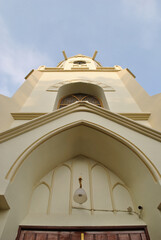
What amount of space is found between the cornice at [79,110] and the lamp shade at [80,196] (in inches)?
63.6

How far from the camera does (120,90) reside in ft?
22.5

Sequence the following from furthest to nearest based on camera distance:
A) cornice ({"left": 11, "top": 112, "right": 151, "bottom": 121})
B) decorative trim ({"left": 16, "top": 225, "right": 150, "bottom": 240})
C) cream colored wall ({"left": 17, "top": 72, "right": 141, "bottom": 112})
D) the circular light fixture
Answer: cream colored wall ({"left": 17, "top": 72, "right": 141, "bottom": 112}), cornice ({"left": 11, "top": 112, "right": 151, "bottom": 121}), the circular light fixture, decorative trim ({"left": 16, "top": 225, "right": 150, "bottom": 240})

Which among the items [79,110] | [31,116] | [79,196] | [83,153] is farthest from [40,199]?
[31,116]

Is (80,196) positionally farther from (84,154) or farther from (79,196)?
(84,154)

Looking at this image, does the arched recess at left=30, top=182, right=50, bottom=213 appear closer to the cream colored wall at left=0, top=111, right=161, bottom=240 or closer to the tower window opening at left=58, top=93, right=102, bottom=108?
the cream colored wall at left=0, top=111, right=161, bottom=240

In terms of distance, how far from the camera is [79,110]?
412 cm

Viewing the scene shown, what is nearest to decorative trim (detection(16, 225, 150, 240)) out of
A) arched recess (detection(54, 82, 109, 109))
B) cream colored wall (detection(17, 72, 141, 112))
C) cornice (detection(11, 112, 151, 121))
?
cornice (detection(11, 112, 151, 121))

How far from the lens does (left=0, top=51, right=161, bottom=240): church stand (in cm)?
269

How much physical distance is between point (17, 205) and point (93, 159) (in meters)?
2.00

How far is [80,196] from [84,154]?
128 centimetres

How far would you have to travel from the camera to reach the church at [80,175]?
269 centimetres

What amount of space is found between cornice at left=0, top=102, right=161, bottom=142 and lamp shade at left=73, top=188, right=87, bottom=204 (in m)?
1.62

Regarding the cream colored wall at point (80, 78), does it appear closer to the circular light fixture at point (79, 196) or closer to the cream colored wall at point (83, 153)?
the cream colored wall at point (83, 153)

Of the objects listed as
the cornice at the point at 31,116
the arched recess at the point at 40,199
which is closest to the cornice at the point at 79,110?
the cornice at the point at 31,116
